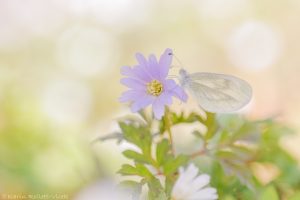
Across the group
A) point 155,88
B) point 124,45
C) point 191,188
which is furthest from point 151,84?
point 124,45

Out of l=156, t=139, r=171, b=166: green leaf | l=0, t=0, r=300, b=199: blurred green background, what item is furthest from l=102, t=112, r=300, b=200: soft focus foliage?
l=0, t=0, r=300, b=199: blurred green background

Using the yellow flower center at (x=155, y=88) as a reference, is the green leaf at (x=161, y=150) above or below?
below

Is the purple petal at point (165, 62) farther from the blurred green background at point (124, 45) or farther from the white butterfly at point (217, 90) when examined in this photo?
the blurred green background at point (124, 45)

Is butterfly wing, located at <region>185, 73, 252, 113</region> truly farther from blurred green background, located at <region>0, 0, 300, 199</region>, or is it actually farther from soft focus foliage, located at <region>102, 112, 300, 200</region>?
blurred green background, located at <region>0, 0, 300, 199</region>

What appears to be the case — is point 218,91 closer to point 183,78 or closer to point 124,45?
point 183,78

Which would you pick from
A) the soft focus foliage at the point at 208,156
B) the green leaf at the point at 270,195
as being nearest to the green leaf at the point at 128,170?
the soft focus foliage at the point at 208,156

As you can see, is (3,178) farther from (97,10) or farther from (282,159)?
(97,10)

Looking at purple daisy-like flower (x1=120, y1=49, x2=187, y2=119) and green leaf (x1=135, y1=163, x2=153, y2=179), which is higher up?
purple daisy-like flower (x1=120, y1=49, x2=187, y2=119)

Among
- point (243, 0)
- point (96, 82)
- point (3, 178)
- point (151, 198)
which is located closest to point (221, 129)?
point (151, 198)
